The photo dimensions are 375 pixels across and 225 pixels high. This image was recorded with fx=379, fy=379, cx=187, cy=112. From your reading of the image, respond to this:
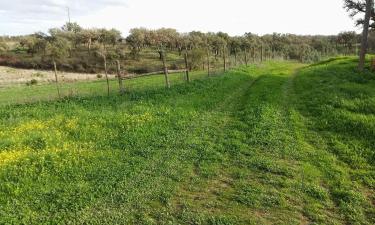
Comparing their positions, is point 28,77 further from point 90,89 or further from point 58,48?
point 90,89

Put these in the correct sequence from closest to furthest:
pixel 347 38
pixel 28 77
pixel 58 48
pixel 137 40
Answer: pixel 28 77
pixel 58 48
pixel 347 38
pixel 137 40

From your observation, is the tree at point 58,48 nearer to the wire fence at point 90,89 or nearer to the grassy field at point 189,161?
the wire fence at point 90,89

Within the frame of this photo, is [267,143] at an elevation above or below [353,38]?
below

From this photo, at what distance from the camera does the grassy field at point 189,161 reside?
30.5 feet

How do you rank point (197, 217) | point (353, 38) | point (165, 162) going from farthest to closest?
1. point (353, 38)
2. point (165, 162)
3. point (197, 217)

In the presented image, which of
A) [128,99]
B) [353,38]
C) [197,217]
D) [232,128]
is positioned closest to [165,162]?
[197,217]

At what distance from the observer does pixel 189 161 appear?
12688 millimetres

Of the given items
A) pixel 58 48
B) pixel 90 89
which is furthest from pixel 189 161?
pixel 58 48

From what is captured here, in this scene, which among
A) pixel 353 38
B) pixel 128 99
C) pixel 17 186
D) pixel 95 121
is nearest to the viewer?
pixel 17 186

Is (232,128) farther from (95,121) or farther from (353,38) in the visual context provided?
(353,38)

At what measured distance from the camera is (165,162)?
12453mm

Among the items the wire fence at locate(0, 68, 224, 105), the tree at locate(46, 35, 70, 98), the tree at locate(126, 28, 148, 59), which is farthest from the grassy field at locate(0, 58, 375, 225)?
the tree at locate(126, 28, 148, 59)

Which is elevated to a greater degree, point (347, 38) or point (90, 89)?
point (347, 38)

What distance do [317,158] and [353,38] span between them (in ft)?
288
